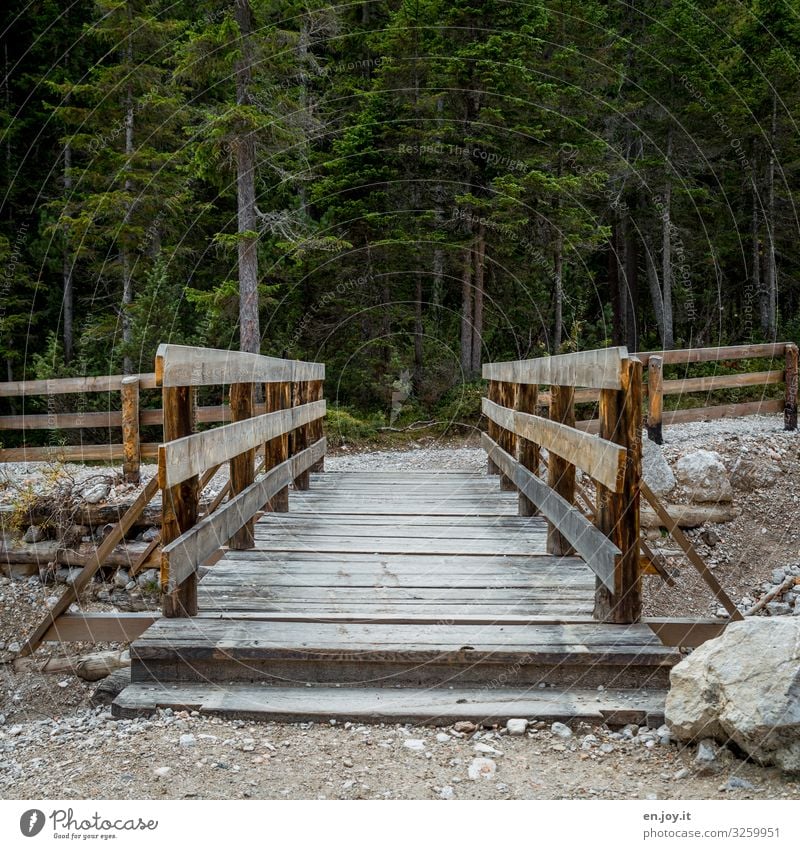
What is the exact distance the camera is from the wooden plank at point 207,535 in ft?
11.3

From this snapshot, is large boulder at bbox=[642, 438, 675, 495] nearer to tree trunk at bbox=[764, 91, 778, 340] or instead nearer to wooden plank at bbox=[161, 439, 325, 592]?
wooden plank at bbox=[161, 439, 325, 592]

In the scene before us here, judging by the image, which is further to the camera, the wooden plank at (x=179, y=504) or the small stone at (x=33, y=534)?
the small stone at (x=33, y=534)

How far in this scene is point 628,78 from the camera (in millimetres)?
20500

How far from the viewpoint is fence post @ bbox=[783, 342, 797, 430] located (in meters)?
11.6

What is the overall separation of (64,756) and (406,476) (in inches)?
254

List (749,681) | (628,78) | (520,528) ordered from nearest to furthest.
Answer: (749,681)
(520,528)
(628,78)

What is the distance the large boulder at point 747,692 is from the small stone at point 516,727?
1.84 ft

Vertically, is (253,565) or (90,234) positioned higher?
(90,234)

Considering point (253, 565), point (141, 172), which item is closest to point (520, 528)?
point (253, 565)

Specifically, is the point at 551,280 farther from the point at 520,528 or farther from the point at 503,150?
the point at 520,528

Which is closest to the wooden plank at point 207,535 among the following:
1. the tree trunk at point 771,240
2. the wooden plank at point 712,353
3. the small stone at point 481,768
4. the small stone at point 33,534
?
the small stone at point 481,768

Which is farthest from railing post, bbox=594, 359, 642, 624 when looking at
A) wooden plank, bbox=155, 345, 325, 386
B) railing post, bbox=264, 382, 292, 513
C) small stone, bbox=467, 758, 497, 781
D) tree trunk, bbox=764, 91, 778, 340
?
tree trunk, bbox=764, 91, 778, 340

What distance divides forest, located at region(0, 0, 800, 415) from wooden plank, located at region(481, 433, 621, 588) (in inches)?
387

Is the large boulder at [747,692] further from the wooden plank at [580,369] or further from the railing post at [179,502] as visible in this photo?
the railing post at [179,502]
